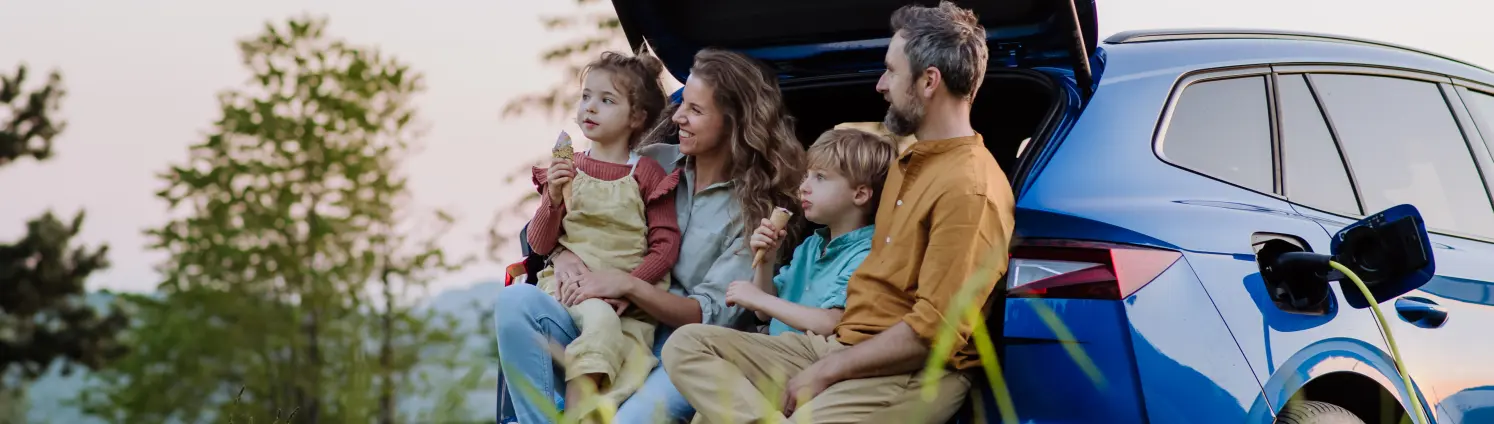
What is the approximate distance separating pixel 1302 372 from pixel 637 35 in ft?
6.62

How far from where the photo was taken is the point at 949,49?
3.00m

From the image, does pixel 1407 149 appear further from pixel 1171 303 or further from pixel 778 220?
pixel 778 220

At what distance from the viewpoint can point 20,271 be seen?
2592 cm

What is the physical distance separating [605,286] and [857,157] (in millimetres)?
730

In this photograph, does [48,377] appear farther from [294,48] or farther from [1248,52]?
[1248,52]

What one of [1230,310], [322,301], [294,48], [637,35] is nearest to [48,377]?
[322,301]

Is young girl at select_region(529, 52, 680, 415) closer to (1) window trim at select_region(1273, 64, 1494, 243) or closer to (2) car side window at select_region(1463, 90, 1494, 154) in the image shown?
(1) window trim at select_region(1273, 64, 1494, 243)

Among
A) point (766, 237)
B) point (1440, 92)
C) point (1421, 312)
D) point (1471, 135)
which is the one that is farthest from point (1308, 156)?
point (766, 237)

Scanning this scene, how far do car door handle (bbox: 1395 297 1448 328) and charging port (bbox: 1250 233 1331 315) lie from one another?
14.1 inches

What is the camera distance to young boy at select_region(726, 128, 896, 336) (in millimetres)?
3266

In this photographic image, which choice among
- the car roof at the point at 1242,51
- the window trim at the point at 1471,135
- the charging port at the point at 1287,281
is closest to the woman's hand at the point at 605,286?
the car roof at the point at 1242,51

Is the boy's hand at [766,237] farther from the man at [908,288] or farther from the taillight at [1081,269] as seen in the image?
the taillight at [1081,269]

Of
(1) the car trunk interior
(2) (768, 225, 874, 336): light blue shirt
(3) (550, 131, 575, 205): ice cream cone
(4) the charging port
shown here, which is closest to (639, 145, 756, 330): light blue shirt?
(2) (768, 225, 874, 336): light blue shirt

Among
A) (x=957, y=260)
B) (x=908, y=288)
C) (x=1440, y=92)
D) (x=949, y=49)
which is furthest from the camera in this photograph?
(x=1440, y=92)
